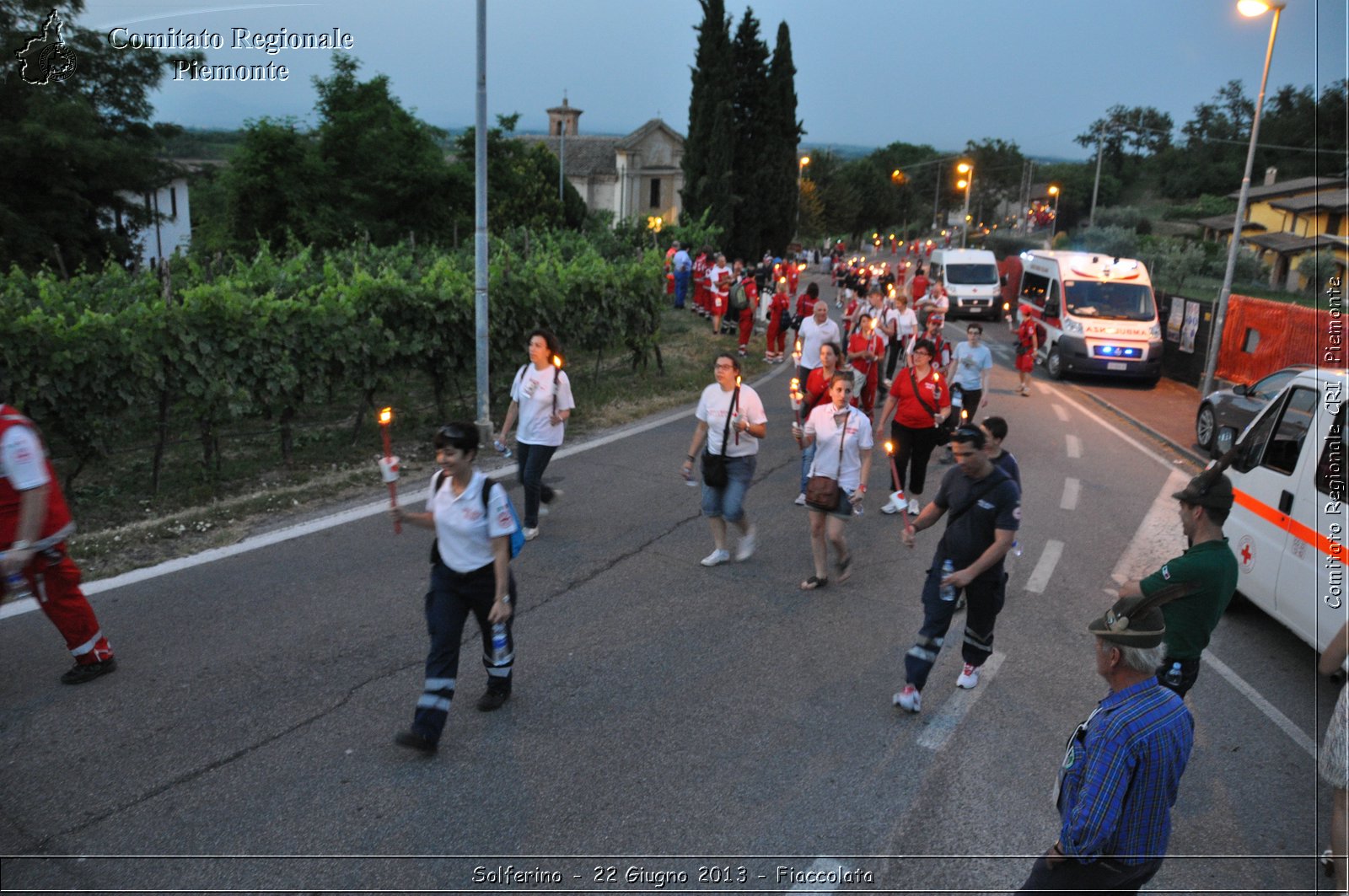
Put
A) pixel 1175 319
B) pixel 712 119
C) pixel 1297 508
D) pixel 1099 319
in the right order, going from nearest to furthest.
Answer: pixel 1297 508 < pixel 1099 319 < pixel 1175 319 < pixel 712 119

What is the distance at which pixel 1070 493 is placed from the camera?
38.2ft

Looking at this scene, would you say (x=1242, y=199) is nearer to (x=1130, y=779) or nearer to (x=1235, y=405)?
(x=1235, y=405)

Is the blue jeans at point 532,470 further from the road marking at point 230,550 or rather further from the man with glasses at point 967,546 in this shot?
the man with glasses at point 967,546

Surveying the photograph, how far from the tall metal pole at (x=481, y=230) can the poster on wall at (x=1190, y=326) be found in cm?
1747

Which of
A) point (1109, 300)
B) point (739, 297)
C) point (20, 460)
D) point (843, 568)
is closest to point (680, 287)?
point (739, 297)

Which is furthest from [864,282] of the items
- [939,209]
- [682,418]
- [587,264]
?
[939,209]

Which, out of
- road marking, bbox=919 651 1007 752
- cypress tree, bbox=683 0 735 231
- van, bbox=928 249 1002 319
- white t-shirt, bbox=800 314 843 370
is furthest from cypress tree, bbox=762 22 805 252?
road marking, bbox=919 651 1007 752

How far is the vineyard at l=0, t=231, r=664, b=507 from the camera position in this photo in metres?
8.49

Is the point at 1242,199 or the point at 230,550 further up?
the point at 1242,199

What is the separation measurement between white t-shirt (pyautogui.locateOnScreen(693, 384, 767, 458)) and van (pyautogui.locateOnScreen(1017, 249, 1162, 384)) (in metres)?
13.8

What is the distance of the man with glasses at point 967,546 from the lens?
547cm

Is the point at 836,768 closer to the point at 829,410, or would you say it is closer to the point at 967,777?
the point at 967,777

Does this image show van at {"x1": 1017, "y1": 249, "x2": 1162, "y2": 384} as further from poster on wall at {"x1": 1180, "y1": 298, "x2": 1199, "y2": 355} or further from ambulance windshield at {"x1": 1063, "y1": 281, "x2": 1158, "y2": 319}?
poster on wall at {"x1": 1180, "y1": 298, "x2": 1199, "y2": 355}

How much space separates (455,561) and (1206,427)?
44.6 feet
